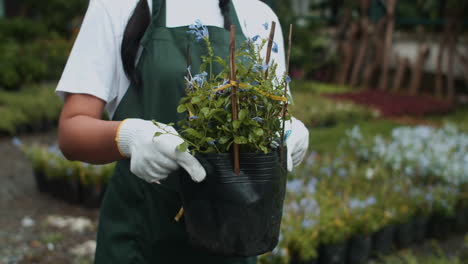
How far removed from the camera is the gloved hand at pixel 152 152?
3.67 ft

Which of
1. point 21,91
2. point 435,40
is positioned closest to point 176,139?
point 21,91

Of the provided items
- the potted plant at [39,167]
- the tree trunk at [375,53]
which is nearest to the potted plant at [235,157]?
the potted plant at [39,167]

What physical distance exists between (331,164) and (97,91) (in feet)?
12.0

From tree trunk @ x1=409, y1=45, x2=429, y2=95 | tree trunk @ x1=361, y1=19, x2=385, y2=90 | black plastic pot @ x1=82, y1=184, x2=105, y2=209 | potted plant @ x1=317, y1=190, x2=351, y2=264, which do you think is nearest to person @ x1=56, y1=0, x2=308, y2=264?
potted plant @ x1=317, y1=190, x2=351, y2=264

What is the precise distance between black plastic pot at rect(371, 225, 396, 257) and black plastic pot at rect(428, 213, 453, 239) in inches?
21.4

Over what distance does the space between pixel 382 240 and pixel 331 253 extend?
586mm

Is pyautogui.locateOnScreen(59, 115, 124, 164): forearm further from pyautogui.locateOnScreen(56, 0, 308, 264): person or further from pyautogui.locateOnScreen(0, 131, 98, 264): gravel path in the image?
pyautogui.locateOnScreen(0, 131, 98, 264): gravel path

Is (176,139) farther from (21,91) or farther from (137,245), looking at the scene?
(21,91)

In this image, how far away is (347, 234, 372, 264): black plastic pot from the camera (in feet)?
11.1

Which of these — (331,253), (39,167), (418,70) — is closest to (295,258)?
(331,253)

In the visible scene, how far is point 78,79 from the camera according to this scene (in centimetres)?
129

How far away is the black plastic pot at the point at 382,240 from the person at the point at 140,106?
87.1 inches

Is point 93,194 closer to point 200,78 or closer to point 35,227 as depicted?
point 35,227

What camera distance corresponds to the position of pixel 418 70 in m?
10.3
